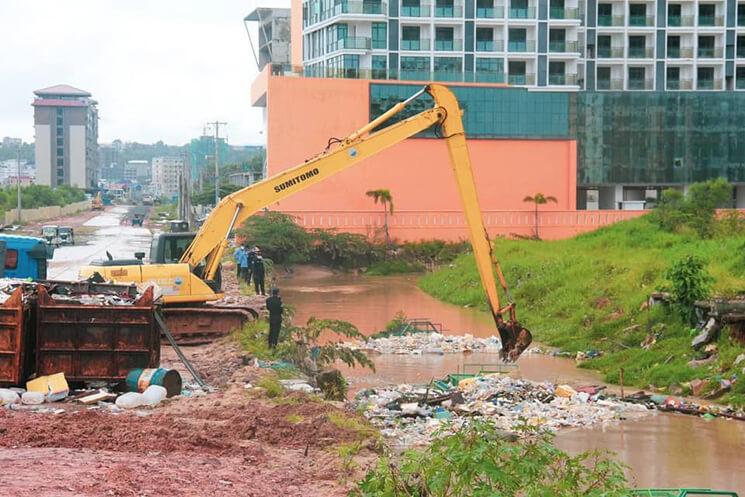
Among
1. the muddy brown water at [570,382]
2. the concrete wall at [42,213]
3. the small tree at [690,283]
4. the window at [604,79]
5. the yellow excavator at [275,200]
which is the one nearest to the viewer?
the muddy brown water at [570,382]

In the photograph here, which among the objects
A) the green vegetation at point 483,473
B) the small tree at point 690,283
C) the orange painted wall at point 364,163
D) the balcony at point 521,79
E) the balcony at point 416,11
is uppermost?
the balcony at point 416,11

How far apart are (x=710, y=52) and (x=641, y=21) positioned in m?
4.86

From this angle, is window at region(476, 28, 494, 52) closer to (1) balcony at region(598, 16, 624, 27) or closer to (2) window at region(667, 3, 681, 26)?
(1) balcony at region(598, 16, 624, 27)

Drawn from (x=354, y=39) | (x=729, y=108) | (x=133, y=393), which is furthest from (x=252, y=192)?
(x=729, y=108)

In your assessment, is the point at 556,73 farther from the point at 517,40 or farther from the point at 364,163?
the point at 364,163

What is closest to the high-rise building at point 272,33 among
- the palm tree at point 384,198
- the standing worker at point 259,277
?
the palm tree at point 384,198

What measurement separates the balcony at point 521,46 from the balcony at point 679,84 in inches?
468

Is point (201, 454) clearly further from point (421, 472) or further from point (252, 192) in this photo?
point (252, 192)

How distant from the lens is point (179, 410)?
527 inches

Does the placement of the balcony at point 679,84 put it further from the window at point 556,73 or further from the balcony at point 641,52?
the window at point 556,73

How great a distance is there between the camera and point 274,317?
62.8ft

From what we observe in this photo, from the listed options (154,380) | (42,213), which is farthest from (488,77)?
(42,213)

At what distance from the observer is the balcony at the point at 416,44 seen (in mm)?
61156

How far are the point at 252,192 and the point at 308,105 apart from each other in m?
33.2
